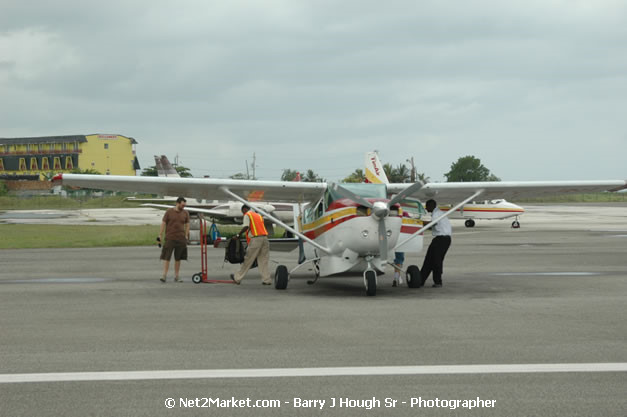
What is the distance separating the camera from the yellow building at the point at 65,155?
407ft

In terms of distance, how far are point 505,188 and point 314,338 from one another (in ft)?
31.1

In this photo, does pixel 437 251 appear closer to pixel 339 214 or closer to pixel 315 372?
pixel 339 214

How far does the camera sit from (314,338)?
26.3ft

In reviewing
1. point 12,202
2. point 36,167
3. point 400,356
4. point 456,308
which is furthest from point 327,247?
point 36,167

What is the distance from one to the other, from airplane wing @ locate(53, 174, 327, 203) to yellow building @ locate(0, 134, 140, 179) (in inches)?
4365

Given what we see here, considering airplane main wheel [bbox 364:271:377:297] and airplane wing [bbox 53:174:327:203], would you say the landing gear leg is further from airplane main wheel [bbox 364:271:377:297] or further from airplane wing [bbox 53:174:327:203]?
airplane wing [bbox 53:174:327:203]

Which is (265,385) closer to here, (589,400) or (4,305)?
(589,400)

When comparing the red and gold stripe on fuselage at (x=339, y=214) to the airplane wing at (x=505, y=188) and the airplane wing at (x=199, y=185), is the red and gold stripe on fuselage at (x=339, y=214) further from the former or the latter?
the airplane wing at (x=505, y=188)

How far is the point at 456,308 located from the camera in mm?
10570

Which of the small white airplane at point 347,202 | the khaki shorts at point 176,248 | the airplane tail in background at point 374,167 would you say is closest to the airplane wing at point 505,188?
the small white airplane at point 347,202

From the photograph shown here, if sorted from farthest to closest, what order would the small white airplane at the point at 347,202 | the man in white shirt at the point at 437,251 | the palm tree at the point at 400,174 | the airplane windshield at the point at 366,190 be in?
the palm tree at the point at 400,174 < the man in white shirt at the point at 437,251 < the airplane windshield at the point at 366,190 < the small white airplane at the point at 347,202

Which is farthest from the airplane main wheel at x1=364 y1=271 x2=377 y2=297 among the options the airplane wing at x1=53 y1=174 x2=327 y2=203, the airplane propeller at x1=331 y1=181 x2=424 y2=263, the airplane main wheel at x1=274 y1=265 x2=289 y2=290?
the airplane wing at x1=53 y1=174 x2=327 y2=203

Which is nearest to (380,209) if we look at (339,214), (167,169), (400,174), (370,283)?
(339,214)

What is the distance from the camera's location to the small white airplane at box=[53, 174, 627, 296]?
40.7ft
